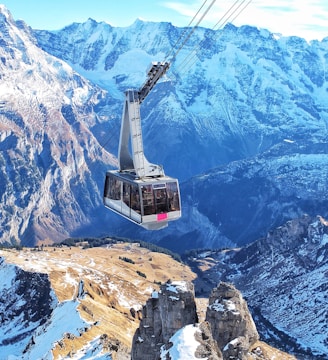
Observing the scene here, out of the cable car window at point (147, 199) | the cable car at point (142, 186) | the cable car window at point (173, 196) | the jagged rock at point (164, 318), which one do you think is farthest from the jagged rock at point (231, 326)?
the cable car window at point (147, 199)

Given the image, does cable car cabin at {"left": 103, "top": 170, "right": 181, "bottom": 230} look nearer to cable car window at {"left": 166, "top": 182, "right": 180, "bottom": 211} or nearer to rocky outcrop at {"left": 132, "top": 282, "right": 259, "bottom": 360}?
cable car window at {"left": 166, "top": 182, "right": 180, "bottom": 211}

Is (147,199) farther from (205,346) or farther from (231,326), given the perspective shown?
(231,326)

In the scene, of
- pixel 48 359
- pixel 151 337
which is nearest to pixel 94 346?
pixel 48 359

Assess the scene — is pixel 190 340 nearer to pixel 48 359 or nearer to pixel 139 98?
pixel 139 98

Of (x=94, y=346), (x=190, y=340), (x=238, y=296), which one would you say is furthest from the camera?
(x=94, y=346)

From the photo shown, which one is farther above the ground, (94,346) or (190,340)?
(190,340)

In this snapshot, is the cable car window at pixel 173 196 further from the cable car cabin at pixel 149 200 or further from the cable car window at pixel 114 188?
the cable car window at pixel 114 188
